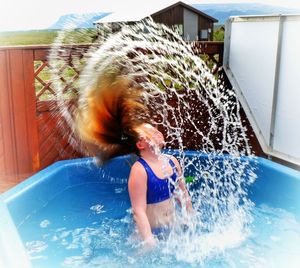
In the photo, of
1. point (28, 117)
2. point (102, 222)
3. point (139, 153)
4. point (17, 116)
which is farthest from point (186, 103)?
point (139, 153)

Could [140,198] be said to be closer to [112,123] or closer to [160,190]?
[160,190]

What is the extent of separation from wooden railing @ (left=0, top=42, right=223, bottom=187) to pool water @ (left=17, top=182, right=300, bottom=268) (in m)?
0.71

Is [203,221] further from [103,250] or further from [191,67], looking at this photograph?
[191,67]

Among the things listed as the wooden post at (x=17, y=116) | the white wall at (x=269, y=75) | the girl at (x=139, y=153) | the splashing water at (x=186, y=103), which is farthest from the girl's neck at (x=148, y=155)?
the wooden post at (x=17, y=116)

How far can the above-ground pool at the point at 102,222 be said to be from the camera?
273 cm

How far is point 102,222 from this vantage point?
3.48 meters

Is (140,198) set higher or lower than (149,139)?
lower

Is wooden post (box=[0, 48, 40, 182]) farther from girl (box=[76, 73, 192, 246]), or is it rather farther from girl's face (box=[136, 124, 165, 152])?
girl's face (box=[136, 124, 165, 152])

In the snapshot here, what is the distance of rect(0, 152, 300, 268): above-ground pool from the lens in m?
2.73

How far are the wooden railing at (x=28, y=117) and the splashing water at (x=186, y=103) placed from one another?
10 centimetres

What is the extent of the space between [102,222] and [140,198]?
1.01m

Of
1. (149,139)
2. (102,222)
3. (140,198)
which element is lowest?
(102,222)

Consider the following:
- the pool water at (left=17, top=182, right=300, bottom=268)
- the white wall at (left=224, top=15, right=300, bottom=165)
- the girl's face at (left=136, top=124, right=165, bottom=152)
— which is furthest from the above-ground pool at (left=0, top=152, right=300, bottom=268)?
the girl's face at (left=136, top=124, right=165, bottom=152)

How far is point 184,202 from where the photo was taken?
9.40 feet
